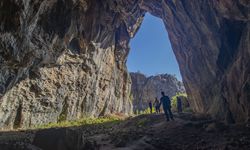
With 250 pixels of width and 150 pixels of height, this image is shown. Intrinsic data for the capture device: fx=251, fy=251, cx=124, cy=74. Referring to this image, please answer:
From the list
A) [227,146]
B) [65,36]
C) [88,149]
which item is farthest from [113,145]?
[65,36]

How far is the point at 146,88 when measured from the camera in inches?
3307

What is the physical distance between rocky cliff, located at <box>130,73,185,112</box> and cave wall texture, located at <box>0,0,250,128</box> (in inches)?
1329

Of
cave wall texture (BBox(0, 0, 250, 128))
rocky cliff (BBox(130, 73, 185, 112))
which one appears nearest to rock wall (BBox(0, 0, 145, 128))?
cave wall texture (BBox(0, 0, 250, 128))

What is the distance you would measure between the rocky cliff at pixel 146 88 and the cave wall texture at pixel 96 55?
3376cm

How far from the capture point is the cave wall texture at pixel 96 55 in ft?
56.4

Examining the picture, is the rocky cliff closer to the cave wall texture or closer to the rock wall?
the rock wall

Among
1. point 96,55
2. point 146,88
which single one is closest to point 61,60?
point 96,55

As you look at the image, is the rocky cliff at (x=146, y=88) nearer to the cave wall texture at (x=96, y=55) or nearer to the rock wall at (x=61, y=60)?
the rock wall at (x=61, y=60)

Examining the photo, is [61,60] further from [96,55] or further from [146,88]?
[146,88]

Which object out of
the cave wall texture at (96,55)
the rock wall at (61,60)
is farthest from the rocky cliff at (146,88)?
the cave wall texture at (96,55)

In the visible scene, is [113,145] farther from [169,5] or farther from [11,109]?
[169,5]

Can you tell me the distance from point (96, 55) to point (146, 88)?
1810 inches

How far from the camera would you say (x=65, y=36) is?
29.4 m

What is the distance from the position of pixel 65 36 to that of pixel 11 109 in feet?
32.7
